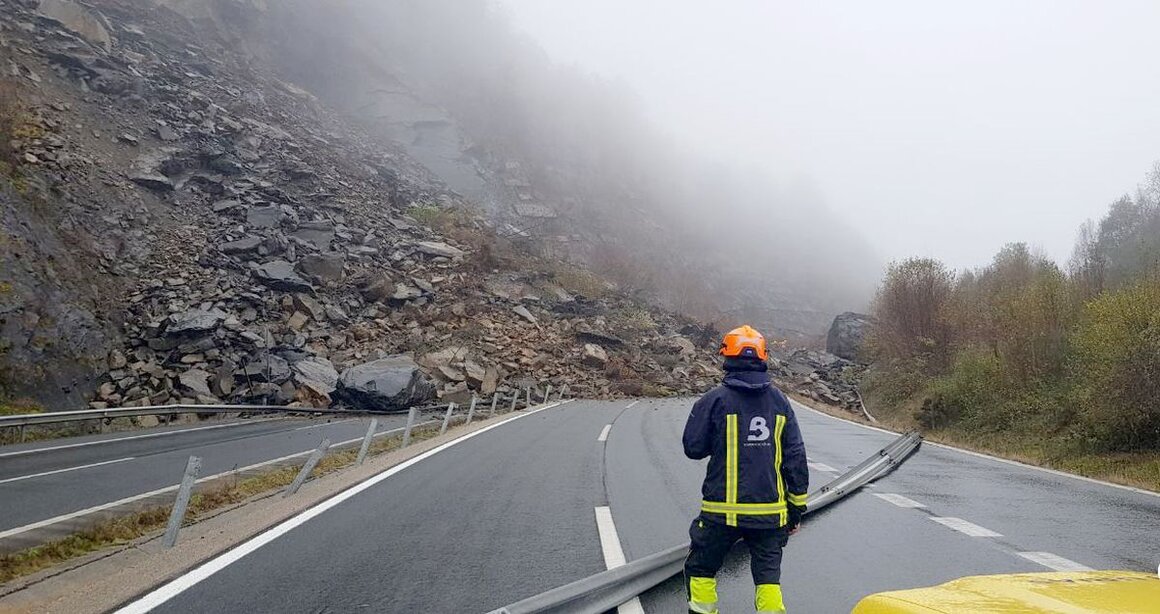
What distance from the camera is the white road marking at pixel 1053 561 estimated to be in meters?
5.44

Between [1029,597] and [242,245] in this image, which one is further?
[242,245]

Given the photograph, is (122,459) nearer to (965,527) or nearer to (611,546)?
(611,546)

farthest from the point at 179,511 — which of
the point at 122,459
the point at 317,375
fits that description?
the point at 317,375

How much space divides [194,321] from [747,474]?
1040 inches

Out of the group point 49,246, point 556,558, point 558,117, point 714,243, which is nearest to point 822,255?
point 714,243

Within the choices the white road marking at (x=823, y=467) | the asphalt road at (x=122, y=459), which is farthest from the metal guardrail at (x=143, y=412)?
the white road marking at (x=823, y=467)

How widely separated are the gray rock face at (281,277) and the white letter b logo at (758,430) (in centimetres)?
2984

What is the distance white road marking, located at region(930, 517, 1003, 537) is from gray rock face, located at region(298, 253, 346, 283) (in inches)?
1184

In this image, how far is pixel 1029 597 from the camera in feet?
7.95

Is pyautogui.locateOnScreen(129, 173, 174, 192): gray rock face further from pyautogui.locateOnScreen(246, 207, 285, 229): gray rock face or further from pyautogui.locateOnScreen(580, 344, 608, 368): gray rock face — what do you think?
pyautogui.locateOnScreen(580, 344, 608, 368): gray rock face

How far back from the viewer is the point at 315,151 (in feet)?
147

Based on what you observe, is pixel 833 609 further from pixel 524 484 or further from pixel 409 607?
pixel 524 484

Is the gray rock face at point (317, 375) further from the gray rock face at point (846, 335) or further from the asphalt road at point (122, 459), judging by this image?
the gray rock face at point (846, 335)

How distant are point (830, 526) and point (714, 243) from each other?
94939 mm
